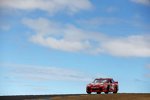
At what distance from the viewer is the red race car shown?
119ft

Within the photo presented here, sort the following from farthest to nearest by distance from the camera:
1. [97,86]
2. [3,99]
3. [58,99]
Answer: [97,86], [3,99], [58,99]

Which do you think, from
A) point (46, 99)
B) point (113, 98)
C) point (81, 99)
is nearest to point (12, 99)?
point (46, 99)

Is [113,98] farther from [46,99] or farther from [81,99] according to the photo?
[46,99]

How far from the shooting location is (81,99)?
90.3 ft

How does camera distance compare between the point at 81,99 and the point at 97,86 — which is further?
the point at 97,86

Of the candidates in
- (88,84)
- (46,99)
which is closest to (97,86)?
(88,84)

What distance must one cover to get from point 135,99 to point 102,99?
2.16 metres

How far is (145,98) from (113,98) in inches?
87.6

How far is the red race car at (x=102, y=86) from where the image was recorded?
3625 cm

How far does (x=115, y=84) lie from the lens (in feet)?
125

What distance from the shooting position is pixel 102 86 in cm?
3631

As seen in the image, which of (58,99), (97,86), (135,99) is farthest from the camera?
(97,86)

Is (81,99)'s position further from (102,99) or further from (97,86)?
(97,86)

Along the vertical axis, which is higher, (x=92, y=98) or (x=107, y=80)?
(x=107, y=80)
